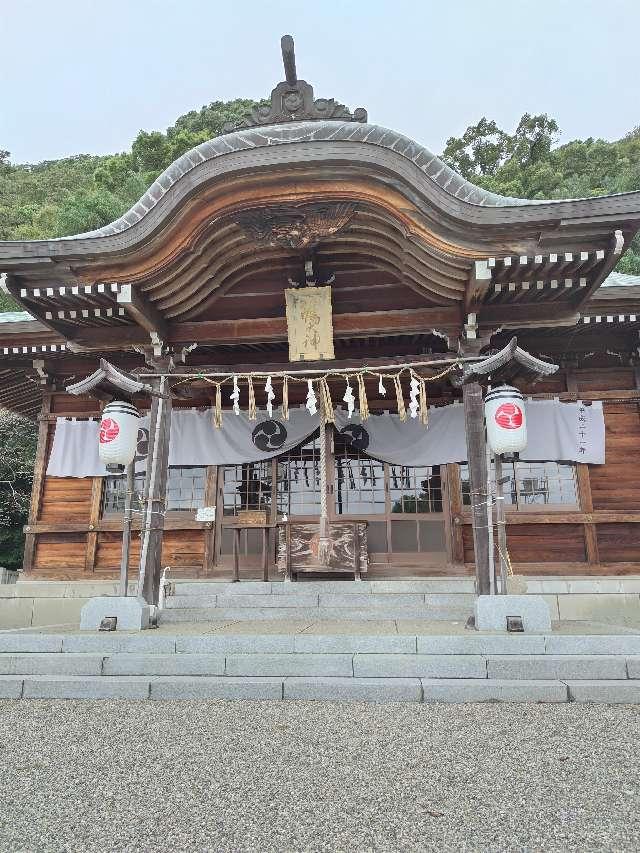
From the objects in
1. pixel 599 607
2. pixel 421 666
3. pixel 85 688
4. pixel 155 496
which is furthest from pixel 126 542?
pixel 599 607

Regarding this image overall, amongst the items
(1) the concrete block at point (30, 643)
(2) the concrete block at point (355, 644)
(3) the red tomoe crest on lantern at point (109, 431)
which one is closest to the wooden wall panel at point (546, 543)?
(2) the concrete block at point (355, 644)

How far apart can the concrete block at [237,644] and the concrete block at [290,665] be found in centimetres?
19

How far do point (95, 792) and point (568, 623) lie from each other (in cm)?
542

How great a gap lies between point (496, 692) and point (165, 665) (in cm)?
281

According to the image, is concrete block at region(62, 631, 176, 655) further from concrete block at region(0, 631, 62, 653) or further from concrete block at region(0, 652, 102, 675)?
concrete block at region(0, 652, 102, 675)

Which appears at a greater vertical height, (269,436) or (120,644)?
(269,436)

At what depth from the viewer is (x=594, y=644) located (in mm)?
4703

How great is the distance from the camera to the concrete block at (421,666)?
4.45m

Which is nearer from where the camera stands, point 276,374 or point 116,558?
point 276,374

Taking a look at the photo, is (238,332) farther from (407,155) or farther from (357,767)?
(357,767)

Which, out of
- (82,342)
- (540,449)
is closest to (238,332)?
(82,342)

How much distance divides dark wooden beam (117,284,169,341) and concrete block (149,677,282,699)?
4.30 meters

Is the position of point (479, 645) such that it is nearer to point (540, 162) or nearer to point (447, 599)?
point (447, 599)

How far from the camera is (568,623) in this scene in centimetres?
630
